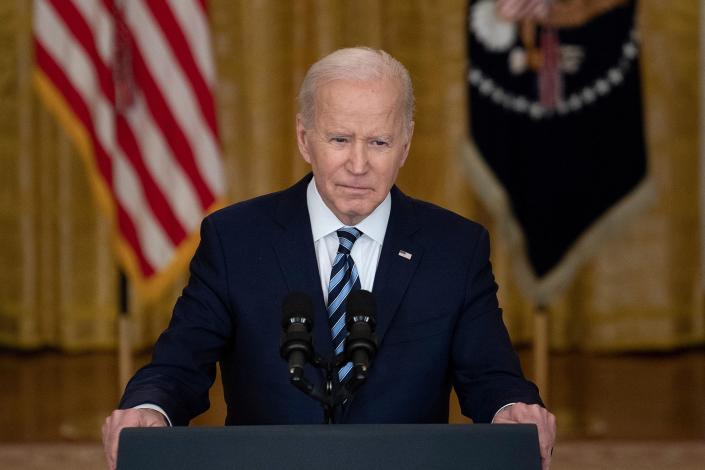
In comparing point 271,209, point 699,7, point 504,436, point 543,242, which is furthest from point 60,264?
point 504,436

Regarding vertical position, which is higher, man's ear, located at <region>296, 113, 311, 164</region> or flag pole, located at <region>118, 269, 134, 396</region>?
man's ear, located at <region>296, 113, 311, 164</region>

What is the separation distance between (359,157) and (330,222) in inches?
9.6

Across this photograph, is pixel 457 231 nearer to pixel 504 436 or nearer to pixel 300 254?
pixel 300 254

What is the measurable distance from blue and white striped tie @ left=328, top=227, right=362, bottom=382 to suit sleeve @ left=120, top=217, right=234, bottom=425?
0.70ft

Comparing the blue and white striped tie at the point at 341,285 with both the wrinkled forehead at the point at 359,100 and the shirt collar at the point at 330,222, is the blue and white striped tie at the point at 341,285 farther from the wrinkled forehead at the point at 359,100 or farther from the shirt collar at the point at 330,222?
the wrinkled forehead at the point at 359,100

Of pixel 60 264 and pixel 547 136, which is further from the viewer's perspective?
pixel 60 264

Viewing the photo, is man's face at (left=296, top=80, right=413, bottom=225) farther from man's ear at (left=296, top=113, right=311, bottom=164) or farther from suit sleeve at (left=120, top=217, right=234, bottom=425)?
suit sleeve at (left=120, top=217, right=234, bottom=425)

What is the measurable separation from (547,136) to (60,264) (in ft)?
11.4

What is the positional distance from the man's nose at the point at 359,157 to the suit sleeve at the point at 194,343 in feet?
1.20

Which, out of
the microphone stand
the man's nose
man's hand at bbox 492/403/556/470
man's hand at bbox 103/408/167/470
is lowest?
man's hand at bbox 492/403/556/470

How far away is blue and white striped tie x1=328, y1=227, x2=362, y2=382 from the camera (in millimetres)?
2049

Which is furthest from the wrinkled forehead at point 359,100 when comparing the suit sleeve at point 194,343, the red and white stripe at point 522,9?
the red and white stripe at point 522,9

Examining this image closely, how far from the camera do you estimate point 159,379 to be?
1.97m

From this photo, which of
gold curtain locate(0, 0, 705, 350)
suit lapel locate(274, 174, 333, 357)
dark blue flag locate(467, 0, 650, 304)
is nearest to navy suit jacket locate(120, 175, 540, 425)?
suit lapel locate(274, 174, 333, 357)
